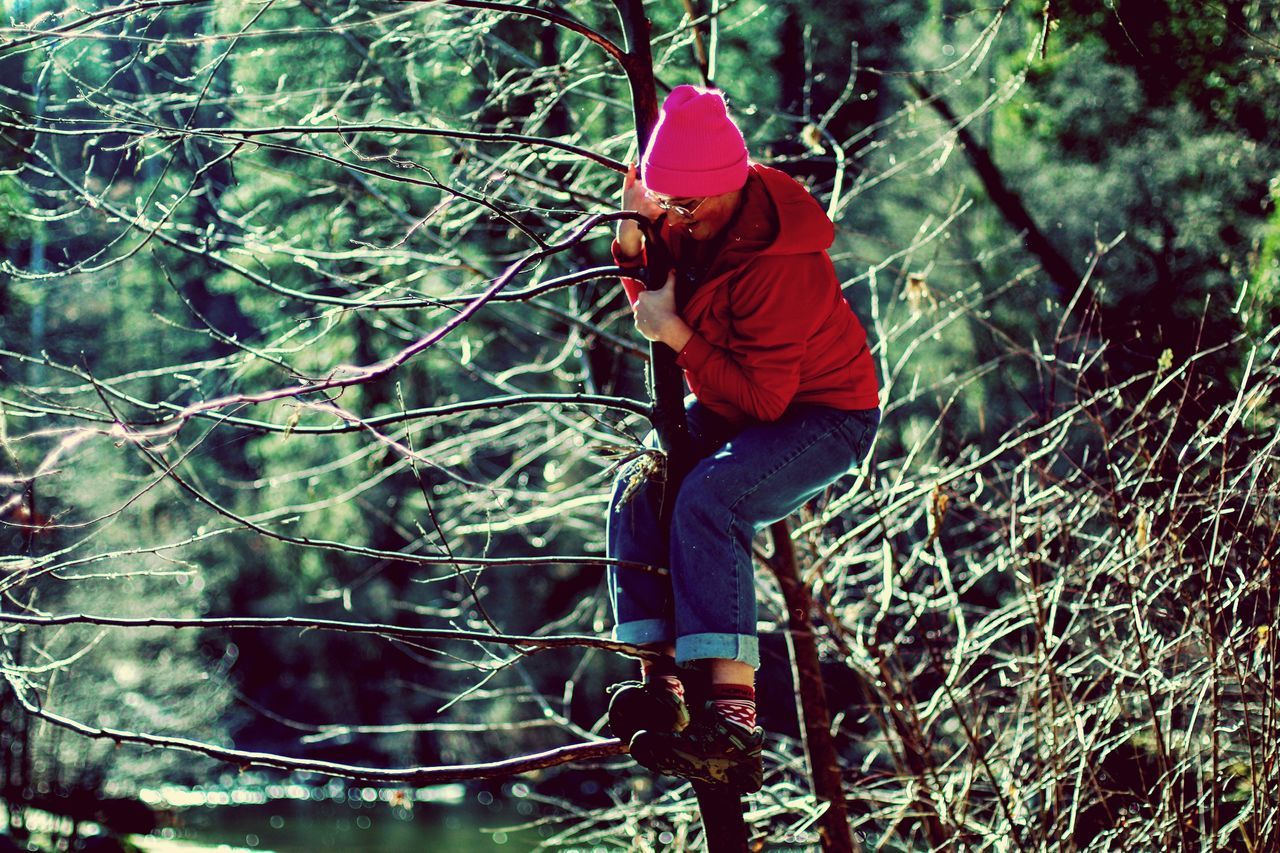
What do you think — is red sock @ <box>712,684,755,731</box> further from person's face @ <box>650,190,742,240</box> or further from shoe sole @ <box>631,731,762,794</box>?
person's face @ <box>650,190,742,240</box>

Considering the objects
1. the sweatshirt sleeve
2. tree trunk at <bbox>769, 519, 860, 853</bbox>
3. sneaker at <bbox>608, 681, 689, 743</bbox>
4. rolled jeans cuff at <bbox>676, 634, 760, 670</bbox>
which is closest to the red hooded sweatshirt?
the sweatshirt sleeve

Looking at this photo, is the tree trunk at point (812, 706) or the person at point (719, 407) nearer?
the person at point (719, 407)

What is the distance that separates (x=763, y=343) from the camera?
8.26ft

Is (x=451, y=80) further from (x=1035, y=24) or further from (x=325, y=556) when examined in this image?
(x=325, y=556)

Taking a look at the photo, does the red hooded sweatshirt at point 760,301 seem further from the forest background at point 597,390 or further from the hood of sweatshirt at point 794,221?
the forest background at point 597,390

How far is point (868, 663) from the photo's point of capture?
4.60 m

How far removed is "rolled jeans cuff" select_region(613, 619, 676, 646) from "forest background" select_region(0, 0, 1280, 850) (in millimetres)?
175

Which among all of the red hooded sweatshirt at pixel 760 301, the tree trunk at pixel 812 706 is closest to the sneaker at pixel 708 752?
the red hooded sweatshirt at pixel 760 301

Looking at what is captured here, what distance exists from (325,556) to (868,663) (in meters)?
14.4

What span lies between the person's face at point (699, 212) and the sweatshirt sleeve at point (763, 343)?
0.42 feet

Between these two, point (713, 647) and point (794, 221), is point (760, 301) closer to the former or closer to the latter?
point (794, 221)

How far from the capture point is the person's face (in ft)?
8.11

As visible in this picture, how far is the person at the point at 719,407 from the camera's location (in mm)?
2414

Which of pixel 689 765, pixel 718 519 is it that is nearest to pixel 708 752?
pixel 689 765
